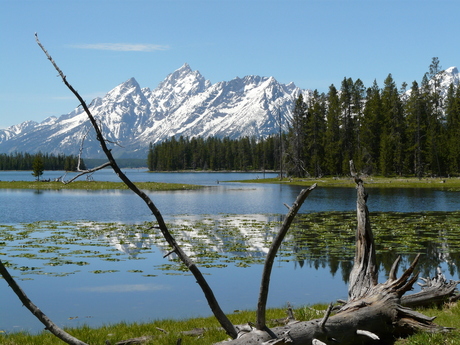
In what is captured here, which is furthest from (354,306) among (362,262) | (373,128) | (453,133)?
(373,128)

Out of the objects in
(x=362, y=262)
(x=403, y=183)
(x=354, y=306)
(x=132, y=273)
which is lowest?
(x=132, y=273)

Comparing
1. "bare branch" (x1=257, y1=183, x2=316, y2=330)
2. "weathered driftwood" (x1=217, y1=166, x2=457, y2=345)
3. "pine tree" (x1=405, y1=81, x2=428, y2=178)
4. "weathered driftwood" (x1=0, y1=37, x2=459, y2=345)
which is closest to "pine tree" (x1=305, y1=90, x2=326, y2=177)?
"pine tree" (x1=405, y1=81, x2=428, y2=178)

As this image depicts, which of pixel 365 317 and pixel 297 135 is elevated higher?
pixel 297 135

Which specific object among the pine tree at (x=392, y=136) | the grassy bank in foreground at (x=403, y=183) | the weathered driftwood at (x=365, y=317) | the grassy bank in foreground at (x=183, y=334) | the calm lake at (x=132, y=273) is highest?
the pine tree at (x=392, y=136)

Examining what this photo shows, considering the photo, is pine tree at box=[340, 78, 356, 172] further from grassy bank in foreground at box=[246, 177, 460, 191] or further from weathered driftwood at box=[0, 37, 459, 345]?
weathered driftwood at box=[0, 37, 459, 345]

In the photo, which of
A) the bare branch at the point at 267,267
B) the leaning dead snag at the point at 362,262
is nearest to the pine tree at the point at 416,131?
the leaning dead snag at the point at 362,262

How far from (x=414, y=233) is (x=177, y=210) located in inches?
1011

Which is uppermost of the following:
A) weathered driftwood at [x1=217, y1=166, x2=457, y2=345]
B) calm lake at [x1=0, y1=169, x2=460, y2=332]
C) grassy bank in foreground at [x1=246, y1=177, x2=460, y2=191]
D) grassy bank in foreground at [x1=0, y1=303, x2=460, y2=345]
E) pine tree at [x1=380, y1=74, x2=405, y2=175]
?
pine tree at [x1=380, y1=74, x2=405, y2=175]

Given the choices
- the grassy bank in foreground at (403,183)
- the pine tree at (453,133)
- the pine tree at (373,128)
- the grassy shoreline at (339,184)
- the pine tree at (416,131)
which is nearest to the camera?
the grassy bank in foreground at (403,183)

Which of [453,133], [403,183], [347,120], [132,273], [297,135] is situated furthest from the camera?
[347,120]

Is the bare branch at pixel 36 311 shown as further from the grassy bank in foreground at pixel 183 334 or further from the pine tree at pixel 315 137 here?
the pine tree at pixel 315 137

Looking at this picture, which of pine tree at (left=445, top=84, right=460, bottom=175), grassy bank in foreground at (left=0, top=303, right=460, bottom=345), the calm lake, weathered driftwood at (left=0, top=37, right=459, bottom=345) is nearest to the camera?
weathered driftwood at (left=0, top=37, right=459, bottom=345)

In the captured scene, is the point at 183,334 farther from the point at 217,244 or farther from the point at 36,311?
the point at 217,244

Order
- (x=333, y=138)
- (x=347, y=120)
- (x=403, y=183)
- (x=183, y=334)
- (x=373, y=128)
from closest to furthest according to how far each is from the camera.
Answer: (x=183, y=334)
(x=403, y=183)
(x=373, y=128)
(x=333, y=138)
(x=347, y=120)
